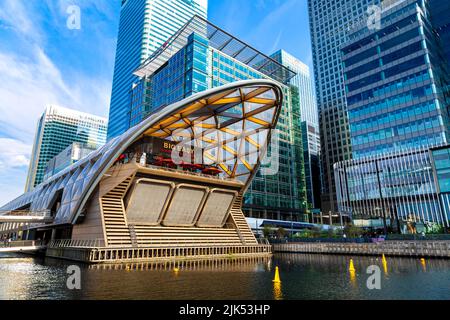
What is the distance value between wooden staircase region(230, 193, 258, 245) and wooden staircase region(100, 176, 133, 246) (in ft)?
61.3

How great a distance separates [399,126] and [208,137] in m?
57.5

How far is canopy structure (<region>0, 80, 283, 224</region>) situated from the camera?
121 feet

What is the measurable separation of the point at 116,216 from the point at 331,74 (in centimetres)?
15057

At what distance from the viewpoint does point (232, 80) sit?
93500mm

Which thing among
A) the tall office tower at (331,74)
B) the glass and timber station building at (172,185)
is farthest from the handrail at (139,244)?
the tall office tower at (331,74)

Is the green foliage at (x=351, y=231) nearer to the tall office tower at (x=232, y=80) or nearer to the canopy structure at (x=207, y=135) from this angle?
the canopy structure at (x=207, y=135)

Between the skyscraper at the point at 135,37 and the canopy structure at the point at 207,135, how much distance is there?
7967 cm

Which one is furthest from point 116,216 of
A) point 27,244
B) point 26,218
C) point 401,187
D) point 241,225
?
point 401,187

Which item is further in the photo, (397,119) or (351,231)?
(397,119)

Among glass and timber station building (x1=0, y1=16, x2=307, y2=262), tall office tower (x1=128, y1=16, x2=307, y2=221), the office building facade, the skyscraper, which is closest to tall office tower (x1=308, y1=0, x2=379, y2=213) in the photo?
tall office tower (x1=128, y1=16, x2=307, y2=221)

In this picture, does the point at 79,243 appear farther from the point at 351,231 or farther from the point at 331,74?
the point at 331,74

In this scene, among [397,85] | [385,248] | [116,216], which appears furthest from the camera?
[397,85]

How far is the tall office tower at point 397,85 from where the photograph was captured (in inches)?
3049
